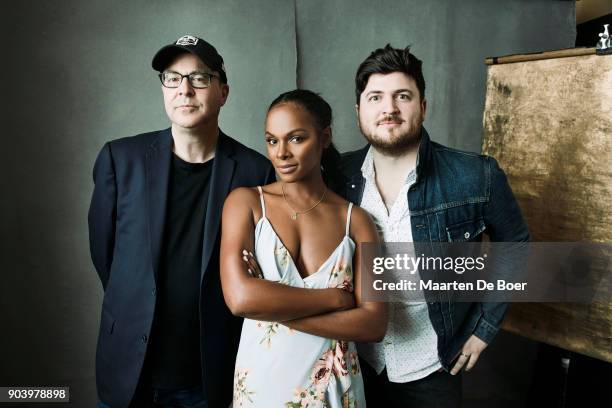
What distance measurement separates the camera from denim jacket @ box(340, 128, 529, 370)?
2014 millimetres

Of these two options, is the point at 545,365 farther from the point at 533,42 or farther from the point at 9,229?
the point at 9,229

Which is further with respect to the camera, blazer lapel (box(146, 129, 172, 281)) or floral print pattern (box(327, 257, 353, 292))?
blazer lapel (box(146, 129, 172, 281))

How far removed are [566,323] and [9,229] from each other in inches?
111

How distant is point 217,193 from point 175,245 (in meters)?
0.23

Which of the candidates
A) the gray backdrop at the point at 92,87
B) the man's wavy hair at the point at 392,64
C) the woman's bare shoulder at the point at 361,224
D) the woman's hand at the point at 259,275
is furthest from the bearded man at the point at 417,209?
the gray backdrop at the point at 92,87

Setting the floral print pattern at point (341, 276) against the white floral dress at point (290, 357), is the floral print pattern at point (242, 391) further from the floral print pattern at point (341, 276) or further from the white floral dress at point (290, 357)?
the floral print pattern at point (341, 276)

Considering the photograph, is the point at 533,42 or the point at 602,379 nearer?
the point at 602,379

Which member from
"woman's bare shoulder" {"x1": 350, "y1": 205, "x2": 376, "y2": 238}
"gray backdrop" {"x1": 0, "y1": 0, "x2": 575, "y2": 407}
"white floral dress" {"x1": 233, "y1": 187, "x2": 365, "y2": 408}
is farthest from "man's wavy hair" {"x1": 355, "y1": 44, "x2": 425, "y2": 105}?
"gray backdrop" {"x1": 0, "y1": 0, "x2": 575, "y2": 407}

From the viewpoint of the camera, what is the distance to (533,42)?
3.41 metres

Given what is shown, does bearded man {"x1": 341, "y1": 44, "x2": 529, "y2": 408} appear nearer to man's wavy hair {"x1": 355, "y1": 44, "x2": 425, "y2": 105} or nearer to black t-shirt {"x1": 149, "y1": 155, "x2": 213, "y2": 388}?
man's wavy hair {"x1": 355, "y1": 44, "x2": 425, "y2": 105}

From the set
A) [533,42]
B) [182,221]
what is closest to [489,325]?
[182,221]

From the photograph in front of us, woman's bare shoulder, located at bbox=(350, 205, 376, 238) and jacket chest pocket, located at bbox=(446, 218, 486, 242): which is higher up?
woman's bare shoulder, located at bbox=(350, 205, 376, 238)

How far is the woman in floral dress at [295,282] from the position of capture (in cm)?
166

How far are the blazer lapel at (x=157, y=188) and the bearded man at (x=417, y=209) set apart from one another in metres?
0.64
